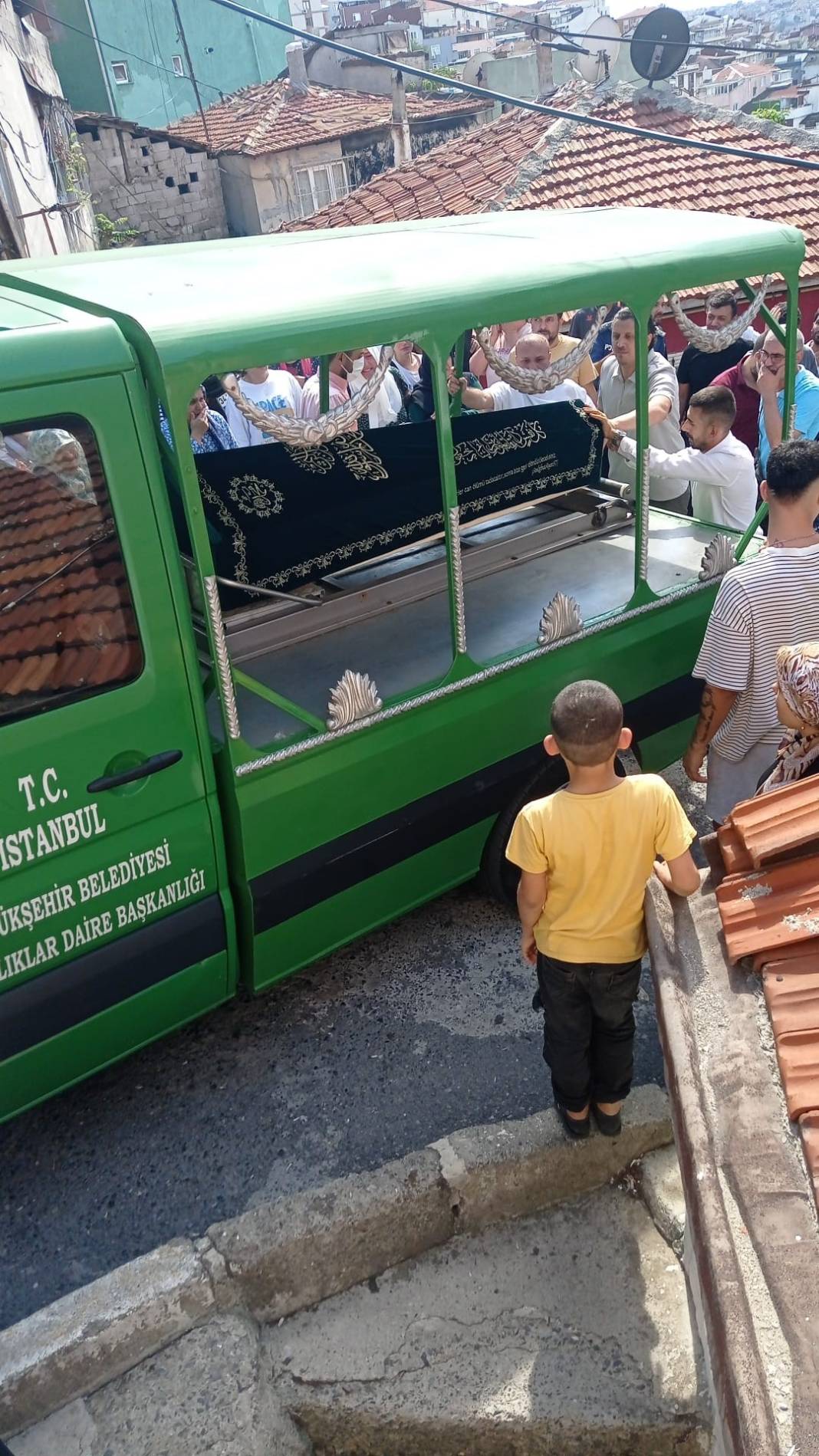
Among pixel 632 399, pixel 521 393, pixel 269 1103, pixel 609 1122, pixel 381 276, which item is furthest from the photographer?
pixel 632 399

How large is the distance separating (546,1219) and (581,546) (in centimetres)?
290

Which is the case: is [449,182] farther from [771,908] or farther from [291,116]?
[291,116]

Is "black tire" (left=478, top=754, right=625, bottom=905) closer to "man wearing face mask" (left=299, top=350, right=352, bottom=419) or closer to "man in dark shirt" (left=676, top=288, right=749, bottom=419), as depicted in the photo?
"man wearing face mask" (left=299, top=350, right=352, bottom=419)

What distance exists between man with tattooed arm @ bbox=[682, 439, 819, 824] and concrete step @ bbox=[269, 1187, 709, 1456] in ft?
5.06

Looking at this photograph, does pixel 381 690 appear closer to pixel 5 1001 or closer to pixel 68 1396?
pixel 5 1001

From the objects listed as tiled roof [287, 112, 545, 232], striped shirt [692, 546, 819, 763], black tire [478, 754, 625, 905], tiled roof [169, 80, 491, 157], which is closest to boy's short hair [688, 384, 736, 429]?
striped shirt [692, 546, 819, 763]

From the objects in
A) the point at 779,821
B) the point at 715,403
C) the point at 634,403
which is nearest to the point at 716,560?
the point at 715,403

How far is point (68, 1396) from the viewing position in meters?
2.36

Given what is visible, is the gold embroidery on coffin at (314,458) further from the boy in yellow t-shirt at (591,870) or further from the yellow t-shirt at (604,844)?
the yellow t-shirt at (604,844)

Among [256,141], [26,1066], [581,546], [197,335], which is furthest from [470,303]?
[256,141]

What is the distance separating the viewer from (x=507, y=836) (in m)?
3.80

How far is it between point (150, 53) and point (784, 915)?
30341mm

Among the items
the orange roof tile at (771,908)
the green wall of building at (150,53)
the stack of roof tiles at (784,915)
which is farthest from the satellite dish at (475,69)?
the orange roof tile at (771,908)

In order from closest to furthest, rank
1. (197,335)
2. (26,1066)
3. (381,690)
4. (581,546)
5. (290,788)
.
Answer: (197,335), (26,1066), (290,788), (381,690), (581,546)
